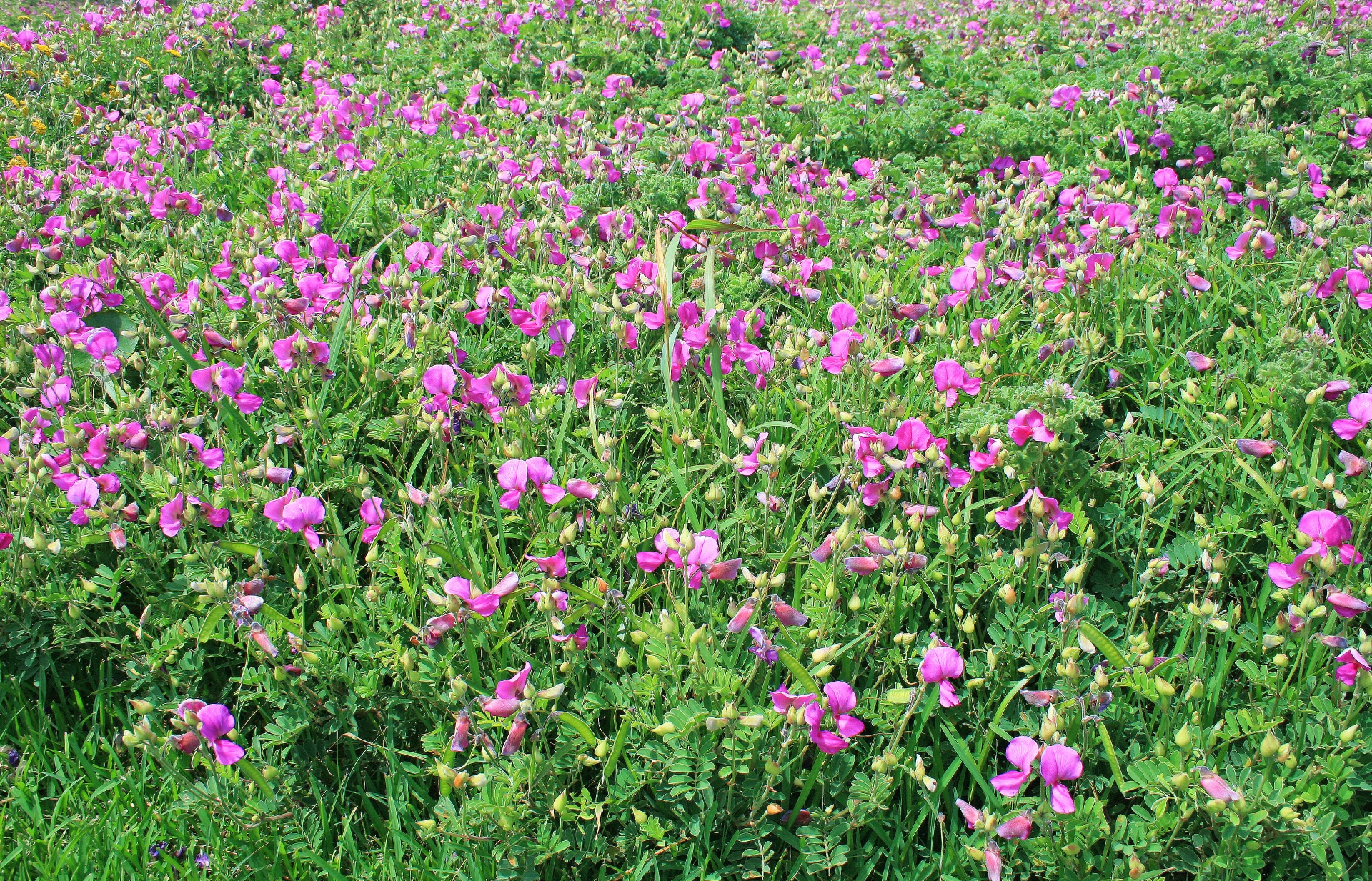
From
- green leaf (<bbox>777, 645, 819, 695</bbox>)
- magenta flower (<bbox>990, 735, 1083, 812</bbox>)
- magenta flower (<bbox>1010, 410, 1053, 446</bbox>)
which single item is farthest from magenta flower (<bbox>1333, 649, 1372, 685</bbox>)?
green leaf (<bbox>777, 645, 819, 695</bbox>)

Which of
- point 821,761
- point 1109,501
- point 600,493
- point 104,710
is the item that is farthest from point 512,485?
point 1109,501

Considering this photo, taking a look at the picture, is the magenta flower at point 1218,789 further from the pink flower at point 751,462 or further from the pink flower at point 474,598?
the pink flower at point 474,598

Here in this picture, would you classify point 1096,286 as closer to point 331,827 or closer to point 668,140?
point 668,140

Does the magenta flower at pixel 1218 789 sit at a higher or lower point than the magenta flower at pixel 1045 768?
higher

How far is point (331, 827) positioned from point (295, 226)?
7.43 feet

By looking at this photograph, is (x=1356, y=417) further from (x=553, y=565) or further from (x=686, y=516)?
(x=553, y=565)

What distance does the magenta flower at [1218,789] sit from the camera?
152cm

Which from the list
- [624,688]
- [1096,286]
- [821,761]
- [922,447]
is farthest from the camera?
[1096,286]

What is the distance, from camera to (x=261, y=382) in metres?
2.68

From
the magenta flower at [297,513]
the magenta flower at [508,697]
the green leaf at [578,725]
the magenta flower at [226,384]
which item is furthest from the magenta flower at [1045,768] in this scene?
the magenta flower at [226,384]

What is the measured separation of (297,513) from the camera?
6.68 ft

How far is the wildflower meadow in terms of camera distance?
1736mm

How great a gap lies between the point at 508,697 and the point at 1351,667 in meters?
1.48

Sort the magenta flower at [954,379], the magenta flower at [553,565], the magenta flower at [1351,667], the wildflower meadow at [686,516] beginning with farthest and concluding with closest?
the magenta flower at [954,379] < the magenta flower at [553,565] < the wildflower meadow at [686,516] < the magenta flower at [1351,667]
